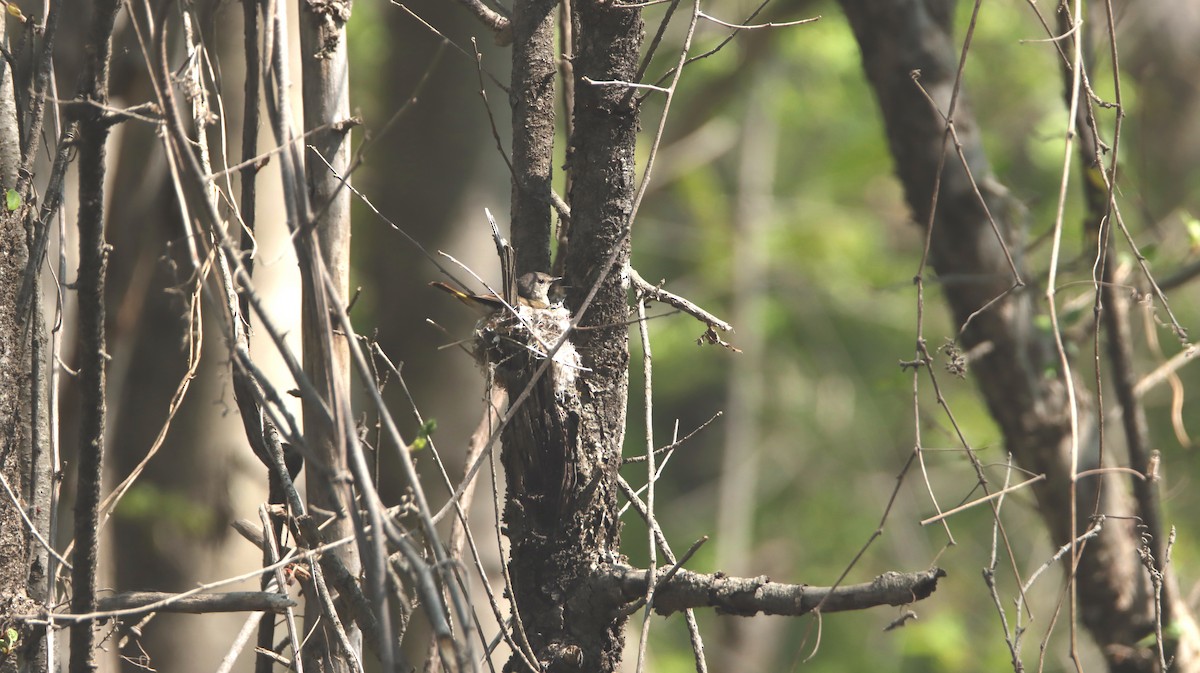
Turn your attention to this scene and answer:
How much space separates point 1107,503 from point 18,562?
296 centimetres

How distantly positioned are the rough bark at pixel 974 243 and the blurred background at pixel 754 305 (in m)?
0.23

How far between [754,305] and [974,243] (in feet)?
21.4

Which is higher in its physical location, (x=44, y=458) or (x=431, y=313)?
(x=431, y=313)

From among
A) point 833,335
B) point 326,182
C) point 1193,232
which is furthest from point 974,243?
point 833,335

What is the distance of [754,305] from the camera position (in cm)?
973

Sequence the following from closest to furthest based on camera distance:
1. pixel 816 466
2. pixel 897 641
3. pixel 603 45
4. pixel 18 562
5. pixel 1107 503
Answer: pixel 18 562 → pixel 603 45 → pixel 1107 503 → pixel 897 641 → pixel 816 466

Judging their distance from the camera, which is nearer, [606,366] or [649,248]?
[606,366]

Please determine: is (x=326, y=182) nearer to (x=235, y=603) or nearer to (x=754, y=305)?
(x=235, y=603)

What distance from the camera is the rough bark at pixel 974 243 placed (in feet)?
10.4

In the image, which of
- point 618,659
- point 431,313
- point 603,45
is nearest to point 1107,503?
point 618,659

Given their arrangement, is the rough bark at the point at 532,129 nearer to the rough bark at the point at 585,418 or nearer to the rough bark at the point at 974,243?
the rough bark at the point at 585,418

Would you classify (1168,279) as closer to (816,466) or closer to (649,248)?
(649,248)

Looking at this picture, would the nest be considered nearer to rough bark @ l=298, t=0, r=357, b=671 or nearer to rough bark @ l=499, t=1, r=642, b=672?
rough bark @ l=499, t=1, r=642, b=672

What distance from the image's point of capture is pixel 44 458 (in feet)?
5.48
